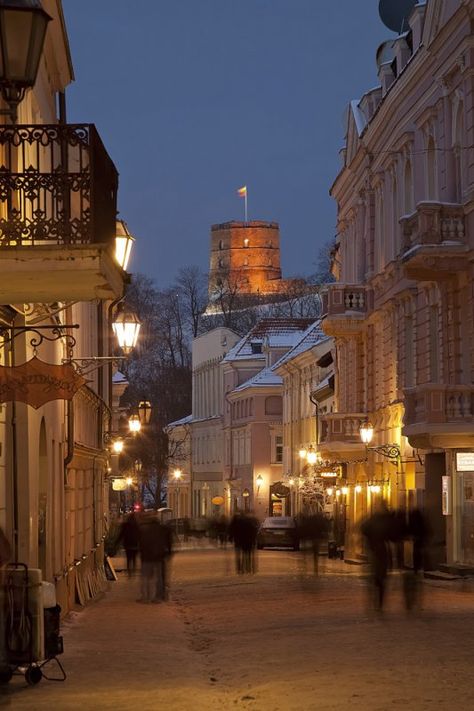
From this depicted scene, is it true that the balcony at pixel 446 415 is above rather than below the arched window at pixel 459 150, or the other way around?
below

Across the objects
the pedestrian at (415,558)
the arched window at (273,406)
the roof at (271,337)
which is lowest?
the pedestrian at (415,558)

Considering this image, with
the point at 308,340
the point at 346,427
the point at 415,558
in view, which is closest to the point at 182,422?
the point at 308,340

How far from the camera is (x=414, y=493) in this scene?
38.8 metres

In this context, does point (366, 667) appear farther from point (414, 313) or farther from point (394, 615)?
point (414, 313)

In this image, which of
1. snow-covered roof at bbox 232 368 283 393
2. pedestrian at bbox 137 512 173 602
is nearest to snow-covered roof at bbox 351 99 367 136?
pedestrian at bbox 137 512 173 602

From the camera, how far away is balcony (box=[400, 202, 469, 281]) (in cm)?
3338

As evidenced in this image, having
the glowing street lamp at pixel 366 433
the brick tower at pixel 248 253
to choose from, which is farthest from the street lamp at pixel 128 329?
the brick tower at pixel 248 253

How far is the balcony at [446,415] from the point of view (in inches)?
1288

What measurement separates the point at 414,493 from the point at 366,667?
2382 cm

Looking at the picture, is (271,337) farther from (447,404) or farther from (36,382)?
(36,382)

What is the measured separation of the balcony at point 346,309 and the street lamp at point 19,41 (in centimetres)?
3738

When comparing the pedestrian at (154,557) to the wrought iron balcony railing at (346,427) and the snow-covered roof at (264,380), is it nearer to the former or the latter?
the wrought iron balcony railing at (346,427)

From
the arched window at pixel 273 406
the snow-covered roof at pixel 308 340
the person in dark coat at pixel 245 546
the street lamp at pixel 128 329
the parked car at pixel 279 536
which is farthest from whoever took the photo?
the arched window at pixel 273 406

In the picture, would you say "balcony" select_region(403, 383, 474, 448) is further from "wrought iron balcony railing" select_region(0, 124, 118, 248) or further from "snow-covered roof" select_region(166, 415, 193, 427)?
"snow-covered roof" select_region(166, 415, 193, 427)
